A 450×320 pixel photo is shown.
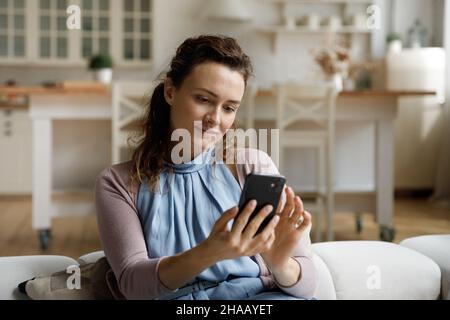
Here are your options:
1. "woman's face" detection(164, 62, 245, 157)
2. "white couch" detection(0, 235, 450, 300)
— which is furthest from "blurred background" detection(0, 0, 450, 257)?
"woman's face" detection(164, 62, 245, 157)

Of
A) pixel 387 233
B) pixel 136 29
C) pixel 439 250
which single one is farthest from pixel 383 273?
pixel 136 29

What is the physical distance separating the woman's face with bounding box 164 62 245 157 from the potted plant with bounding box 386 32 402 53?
4.13 metres

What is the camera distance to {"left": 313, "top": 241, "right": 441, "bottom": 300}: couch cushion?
1.19 metres

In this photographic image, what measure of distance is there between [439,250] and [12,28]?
414cm

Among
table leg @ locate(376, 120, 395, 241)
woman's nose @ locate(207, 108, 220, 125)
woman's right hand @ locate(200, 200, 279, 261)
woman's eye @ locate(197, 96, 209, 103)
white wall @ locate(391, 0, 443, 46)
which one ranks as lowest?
table leg @ locate(376, 120, 395, 241)

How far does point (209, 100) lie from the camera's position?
860 mm

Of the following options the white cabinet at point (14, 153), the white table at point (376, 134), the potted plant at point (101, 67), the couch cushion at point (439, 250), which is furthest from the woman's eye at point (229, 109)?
the white cabinet at point (14, 153)

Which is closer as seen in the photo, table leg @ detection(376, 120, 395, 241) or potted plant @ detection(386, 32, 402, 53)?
table leg @ detection(376, 120, 395, 241)

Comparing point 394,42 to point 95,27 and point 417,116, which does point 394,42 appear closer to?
point 417,116

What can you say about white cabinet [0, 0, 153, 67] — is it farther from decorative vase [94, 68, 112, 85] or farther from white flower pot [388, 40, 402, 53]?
white flower pot [388, 40, 402, 53]

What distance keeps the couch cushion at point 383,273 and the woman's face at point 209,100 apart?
1.49 feet

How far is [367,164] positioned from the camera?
4.30 meters

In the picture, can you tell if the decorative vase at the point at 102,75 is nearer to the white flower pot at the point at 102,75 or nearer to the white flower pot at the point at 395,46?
the white flower pot at the point at 102,75

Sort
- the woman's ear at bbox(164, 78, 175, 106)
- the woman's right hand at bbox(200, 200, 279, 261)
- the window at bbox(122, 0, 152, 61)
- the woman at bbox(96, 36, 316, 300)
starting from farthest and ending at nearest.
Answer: the window at bbox(122, 0, 152, 61) → the woman's ear at bbox(164, 78, 175, 106) → the woman at bbox(96, 36, 316, 300) → the woman's right hand at bbox(200, 200, 279, 261)
